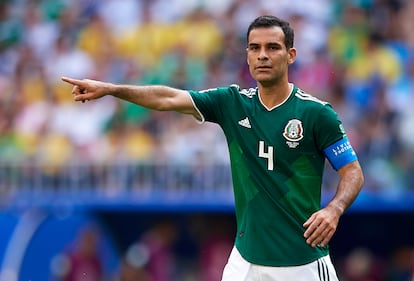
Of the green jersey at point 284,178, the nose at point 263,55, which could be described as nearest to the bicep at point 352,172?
the green jersey at point 284,178

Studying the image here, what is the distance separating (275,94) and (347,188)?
2.69ft

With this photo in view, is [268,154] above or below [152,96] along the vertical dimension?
below

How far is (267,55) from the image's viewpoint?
7320 millimetres

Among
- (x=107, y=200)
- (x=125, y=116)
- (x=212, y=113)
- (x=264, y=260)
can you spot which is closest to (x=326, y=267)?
(x=264, y=260)

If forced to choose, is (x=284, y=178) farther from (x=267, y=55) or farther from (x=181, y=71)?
(x=181, y=71)

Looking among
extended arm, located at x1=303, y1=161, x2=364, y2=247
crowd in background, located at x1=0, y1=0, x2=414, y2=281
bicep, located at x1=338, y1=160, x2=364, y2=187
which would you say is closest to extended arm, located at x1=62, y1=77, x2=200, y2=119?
bicep, located at x1=338, y1=160, x2=364, y2=187

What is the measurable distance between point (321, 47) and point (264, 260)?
737 cm

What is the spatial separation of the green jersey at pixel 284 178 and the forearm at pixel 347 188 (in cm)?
20

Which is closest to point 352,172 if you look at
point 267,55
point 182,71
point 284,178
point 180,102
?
point 284,178

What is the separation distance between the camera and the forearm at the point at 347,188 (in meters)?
6.94

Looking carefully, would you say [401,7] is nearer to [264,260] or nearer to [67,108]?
[67,108]

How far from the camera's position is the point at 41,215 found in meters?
13.9

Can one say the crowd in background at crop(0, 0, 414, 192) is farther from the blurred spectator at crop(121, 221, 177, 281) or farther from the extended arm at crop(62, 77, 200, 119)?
the extended arm at crop(62, 77, 200, 119)

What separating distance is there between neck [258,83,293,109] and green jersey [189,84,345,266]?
1.3 inches
